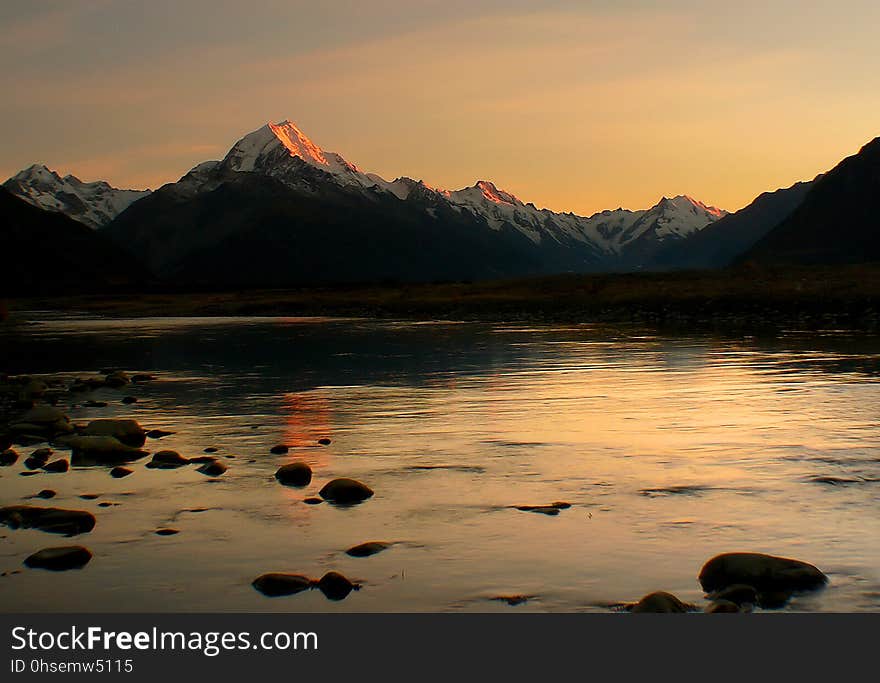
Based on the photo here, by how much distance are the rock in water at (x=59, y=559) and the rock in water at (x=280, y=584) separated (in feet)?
10.5

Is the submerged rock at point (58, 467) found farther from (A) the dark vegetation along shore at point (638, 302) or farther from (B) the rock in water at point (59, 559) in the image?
(A) the dark vegetation along shore at point (638, 302)

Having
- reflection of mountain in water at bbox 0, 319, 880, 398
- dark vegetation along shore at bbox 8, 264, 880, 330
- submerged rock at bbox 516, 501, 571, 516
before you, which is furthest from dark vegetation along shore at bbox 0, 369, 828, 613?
dark vegetation along shore at bbox 8, 264, 880, 330

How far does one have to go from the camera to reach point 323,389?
41.7 meters

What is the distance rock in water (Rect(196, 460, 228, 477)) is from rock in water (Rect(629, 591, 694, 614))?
12.3 m

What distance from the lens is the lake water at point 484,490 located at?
15242 millimetres

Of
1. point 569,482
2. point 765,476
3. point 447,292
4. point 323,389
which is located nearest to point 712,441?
point 765,476

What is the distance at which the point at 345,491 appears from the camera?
20.8 meters

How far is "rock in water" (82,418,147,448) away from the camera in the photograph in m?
27.3

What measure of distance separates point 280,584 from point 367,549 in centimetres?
220

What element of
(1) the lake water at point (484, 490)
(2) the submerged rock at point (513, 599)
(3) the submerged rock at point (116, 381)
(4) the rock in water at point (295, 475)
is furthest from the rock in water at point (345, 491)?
(3) the submerged rock at point (116, 381)

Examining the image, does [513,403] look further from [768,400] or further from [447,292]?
[447,292]

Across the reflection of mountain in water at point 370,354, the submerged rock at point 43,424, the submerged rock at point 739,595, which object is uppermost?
the submerged rock at point 739,595

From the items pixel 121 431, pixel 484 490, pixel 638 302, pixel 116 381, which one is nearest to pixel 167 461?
pixel 121 431

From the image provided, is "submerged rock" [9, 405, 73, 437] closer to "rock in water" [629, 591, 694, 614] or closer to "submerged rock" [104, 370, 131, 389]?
"submerged rock" [104, 370, 131, 389]
